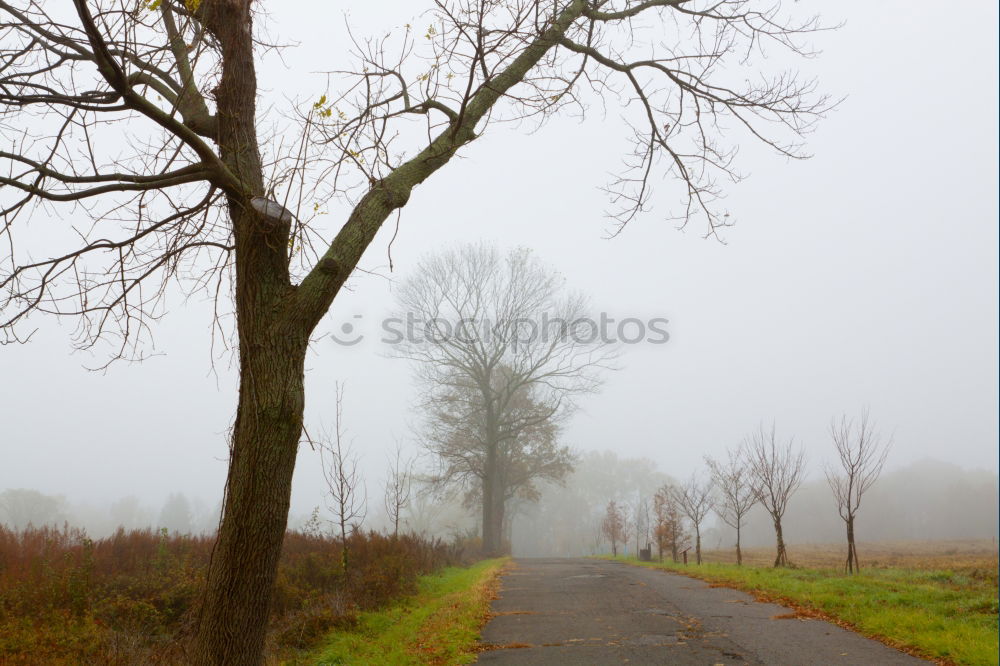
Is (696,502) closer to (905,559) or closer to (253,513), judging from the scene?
(905,559)

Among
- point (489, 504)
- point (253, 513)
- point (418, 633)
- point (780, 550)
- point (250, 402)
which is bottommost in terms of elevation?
point (489, 504)

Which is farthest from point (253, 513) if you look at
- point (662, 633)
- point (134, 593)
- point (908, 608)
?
point (908, 608)

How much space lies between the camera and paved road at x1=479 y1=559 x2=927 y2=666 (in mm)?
6203

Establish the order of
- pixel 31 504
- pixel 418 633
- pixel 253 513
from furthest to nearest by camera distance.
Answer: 1. pixel 31 504
2. pixel 418 633
3. pixel 253 513

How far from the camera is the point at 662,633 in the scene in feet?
24.3

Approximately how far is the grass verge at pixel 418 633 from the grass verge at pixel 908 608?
14.9 feet

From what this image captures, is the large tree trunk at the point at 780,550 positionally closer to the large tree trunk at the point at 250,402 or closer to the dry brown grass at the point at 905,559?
the dry brown grass at the point at 905,559

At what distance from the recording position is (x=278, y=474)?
3.84m

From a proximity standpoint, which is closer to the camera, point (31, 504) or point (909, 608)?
point (909, 608)

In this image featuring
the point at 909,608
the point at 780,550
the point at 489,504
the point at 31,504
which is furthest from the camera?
the point at 489,504

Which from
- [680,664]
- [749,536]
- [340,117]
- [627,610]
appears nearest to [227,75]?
[340,117]

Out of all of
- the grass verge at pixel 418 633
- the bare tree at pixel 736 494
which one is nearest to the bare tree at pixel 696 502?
the bare tree at pixel 736 494

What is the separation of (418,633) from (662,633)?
10.4 feet

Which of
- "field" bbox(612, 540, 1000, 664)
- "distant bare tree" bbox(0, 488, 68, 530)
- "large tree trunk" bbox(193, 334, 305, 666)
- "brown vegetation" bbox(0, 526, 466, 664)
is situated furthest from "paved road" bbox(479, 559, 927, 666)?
"distant bare tree" bbox(0, 488, 68, 530)
